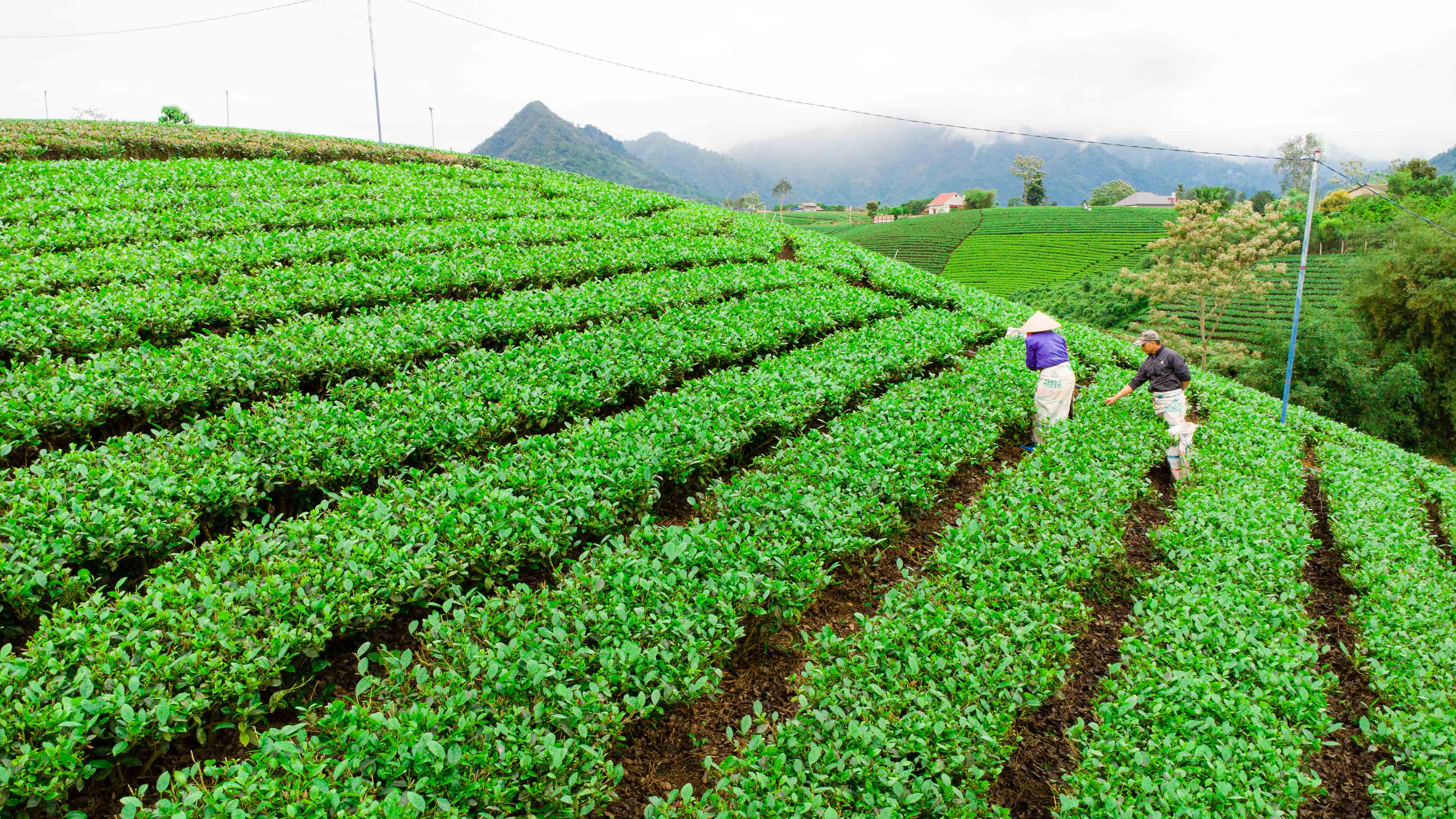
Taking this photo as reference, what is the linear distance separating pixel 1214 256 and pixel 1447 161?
18495 centimetres

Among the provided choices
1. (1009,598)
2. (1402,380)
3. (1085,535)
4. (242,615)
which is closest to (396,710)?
(242,615)

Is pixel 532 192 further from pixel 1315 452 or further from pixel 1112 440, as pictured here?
pixel 1315 452

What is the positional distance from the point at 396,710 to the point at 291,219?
10386 mm

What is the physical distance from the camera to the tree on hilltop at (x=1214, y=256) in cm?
3625

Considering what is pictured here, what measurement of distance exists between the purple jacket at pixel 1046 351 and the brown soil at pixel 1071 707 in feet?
7.11

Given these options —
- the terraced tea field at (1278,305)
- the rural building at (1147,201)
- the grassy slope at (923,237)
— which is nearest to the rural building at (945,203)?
the grassy slope at (923,237)

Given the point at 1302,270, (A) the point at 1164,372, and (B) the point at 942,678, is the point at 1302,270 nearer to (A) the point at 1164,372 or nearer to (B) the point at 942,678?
(A) the point at 1164,372

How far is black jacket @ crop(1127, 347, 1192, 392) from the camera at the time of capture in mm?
8789

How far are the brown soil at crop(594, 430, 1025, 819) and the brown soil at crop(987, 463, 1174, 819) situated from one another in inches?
52.3

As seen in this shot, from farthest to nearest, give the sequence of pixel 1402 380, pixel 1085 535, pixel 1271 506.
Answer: pixel 1402 380
pixel 1271 506
pixel 1085 535

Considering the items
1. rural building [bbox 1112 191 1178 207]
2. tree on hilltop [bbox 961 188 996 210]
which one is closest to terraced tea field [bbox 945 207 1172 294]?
tree on hilltop [bbox 961 188 996 210]

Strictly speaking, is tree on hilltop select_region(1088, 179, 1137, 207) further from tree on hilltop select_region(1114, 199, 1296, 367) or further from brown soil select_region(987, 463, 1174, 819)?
brown soil select_region(987, 463, 1174, 819)

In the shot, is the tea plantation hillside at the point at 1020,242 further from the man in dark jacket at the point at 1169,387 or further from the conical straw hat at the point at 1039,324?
the conical straw hat at the point at 1039,324

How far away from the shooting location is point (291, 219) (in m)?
11.3
